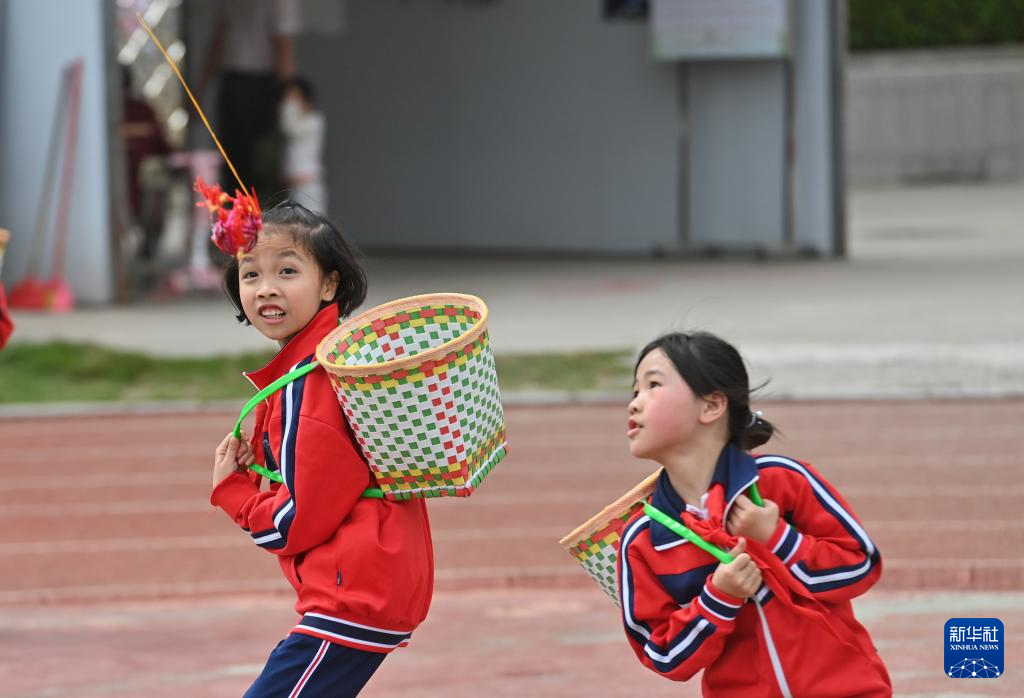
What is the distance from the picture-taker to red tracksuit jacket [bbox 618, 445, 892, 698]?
10.1 feet

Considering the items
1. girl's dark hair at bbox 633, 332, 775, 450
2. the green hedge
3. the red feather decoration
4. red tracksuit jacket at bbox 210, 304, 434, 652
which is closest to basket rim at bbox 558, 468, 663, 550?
girl's dark hair at bbox 633, 332, 775, 450

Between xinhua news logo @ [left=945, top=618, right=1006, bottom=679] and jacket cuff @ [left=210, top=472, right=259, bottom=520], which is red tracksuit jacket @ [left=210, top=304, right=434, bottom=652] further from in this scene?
xinhua news logo @ [left=945, top=618, right=1006, bottom=679]

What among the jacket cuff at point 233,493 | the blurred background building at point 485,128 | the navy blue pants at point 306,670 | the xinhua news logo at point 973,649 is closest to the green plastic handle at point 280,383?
the jacket cuff at point 233,493

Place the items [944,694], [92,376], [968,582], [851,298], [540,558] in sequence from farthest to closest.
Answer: [851,298] < [92,376] < [540,558] < [968,582] < [944,694]

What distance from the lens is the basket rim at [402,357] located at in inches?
131

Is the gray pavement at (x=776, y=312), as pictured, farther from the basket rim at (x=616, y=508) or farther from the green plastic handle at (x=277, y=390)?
the basket rim at (x=616, y=508)

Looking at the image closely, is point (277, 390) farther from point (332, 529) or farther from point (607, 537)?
point (607, 537)

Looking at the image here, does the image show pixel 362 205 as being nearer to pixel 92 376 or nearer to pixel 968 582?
pixel 92 376

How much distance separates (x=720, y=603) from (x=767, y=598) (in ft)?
0.39

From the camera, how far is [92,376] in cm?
1132

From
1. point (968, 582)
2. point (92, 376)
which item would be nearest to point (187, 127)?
point (92, 376)

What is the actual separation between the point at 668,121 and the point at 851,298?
14.1 feet

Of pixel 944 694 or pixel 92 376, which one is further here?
pixel 92 376

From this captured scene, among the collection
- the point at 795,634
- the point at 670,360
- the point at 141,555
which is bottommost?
the point at 141,555
